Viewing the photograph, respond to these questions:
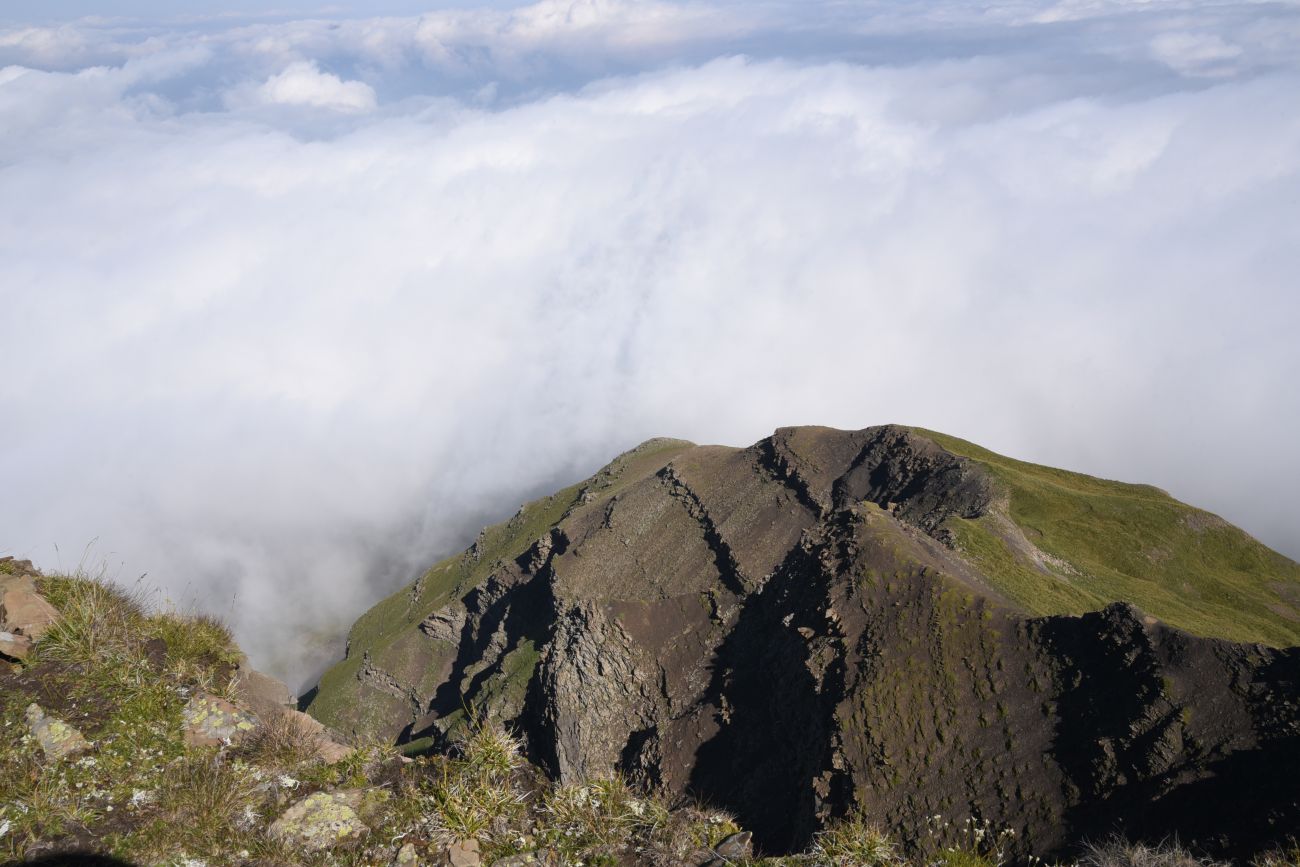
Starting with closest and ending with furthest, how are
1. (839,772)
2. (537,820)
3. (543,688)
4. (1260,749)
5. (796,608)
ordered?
(537,820) < (1260,749) < (839,772) < (796,608) < (543,688)

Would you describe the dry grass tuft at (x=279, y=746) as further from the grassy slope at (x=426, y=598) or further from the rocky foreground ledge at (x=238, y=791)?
the grassy slope at (x=426, y=598)

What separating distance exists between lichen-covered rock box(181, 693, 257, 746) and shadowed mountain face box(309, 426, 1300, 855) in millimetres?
6936

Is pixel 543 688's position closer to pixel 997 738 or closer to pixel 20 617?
pixel 997 738

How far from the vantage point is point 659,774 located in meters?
55.6

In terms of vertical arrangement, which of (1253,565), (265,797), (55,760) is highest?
(55,760)

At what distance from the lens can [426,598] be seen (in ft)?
452

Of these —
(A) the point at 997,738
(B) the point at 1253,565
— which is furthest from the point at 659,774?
(B) the point at 1253,565

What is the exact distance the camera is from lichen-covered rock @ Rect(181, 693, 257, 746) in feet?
42.7

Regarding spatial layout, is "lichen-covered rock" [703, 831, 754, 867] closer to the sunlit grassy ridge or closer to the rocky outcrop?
the sunlit grassy ridge

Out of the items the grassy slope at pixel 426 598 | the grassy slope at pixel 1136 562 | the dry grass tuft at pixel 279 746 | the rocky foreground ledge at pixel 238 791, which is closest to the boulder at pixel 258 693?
the rocky foreground ledge at pixel 238 791

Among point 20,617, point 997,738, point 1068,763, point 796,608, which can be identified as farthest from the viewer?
point 796,608

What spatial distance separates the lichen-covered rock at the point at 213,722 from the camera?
13016 millimetres

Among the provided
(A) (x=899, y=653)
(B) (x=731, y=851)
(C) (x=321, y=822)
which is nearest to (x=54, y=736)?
(C) (x=321, y=822)

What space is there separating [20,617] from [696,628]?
58868 mm
